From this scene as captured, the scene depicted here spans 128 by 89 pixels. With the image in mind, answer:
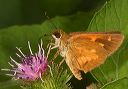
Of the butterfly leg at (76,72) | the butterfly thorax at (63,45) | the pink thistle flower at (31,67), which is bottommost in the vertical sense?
the butterfly leg at (76,72)

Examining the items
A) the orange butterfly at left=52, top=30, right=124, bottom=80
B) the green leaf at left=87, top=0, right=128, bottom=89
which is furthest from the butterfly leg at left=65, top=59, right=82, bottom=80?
the green leaf at left=87, top=0, right=128, bottom=89

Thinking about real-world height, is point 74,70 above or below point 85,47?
below

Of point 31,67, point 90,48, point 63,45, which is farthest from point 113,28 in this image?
point 31,67

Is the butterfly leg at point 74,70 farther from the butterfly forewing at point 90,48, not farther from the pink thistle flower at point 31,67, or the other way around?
the pink thistle flower at point 31,67

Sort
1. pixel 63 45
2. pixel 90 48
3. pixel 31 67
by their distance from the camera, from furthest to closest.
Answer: pixel 31 67 → pixel 63 45 → pixel 90 48

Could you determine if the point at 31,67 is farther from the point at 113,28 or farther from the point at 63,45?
the point at 113,28

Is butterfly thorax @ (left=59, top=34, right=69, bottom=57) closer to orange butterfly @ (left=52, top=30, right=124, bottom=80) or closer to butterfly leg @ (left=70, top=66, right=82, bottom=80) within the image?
orange butterfly @ (left=52, top=30, right=124, bottom=80)

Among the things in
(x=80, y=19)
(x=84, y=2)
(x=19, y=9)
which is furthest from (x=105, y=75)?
(x=19, y=9)

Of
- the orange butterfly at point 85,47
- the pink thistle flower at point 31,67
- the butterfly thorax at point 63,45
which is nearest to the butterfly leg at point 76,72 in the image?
the orange butterfly at point 85,47
